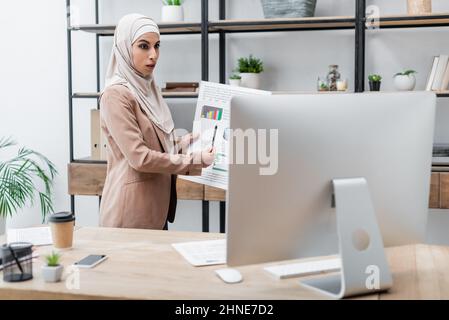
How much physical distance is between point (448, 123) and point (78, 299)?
2866mm

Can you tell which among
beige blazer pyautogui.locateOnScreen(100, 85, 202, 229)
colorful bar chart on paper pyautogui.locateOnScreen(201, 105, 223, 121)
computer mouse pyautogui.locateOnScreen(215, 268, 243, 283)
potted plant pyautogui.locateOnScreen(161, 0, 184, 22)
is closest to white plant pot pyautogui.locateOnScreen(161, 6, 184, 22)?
potted plant pyautogui.locateOnScreen(161, 0, 184, 22)

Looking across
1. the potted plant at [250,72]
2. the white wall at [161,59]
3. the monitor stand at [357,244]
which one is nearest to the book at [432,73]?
the white wall at [161,59]

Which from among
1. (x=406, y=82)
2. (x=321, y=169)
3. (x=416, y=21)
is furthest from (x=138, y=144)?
(x=416, y=21)

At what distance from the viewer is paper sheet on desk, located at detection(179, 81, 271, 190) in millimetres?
2406

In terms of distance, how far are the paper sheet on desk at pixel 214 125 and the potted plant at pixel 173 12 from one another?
1.26 metres

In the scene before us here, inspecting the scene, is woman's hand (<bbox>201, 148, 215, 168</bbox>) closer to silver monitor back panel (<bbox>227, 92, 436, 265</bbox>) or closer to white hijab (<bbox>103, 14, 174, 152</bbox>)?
white hijab (<bbox>103, 14, 174, 152</bbox>)

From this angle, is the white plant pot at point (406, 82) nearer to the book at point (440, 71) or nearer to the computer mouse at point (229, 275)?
the book at point (440, 71)

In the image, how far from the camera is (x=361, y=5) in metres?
3.38

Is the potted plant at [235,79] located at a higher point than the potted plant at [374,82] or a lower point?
higher

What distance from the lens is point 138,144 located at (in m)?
2.22

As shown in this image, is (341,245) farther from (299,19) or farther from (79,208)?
(79,208)

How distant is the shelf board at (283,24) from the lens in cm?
344

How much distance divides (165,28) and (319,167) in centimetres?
249
